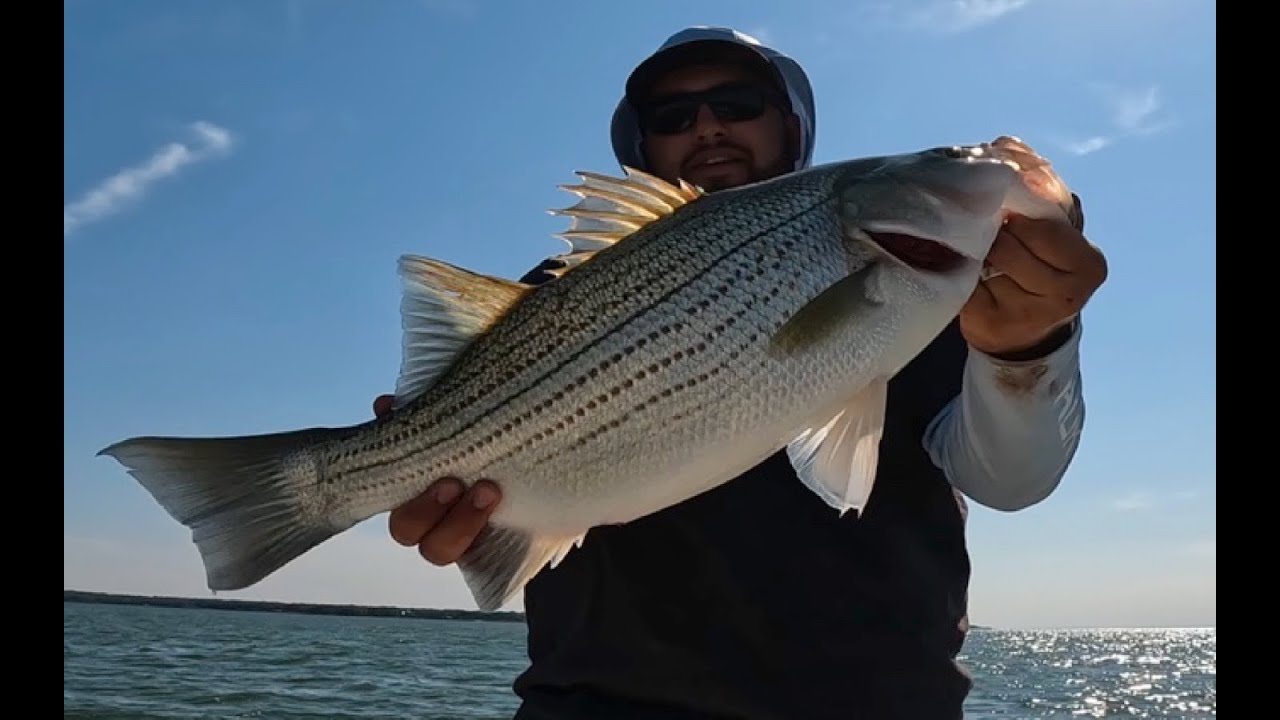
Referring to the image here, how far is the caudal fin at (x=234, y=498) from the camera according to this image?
2.52m

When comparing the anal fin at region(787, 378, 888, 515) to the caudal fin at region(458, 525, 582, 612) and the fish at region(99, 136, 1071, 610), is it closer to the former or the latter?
the fish at region(99, 136, 1071, 610)

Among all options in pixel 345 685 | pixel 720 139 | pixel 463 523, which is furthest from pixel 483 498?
pixel 345 685

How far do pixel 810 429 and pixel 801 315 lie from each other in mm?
294

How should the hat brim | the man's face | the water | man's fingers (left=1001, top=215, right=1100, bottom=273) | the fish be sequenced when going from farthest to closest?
1. the water
2. the hat brim
3. the man's face
4. the fish
5. man's fingers (left=1001, top=215, right=1100, bottom=273)

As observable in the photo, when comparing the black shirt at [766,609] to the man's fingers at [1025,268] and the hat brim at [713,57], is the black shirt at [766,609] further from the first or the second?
the hat brim at [713,57]

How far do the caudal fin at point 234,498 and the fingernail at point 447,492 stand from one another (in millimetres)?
319

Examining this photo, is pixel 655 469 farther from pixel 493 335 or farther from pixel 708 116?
pixel 708 116

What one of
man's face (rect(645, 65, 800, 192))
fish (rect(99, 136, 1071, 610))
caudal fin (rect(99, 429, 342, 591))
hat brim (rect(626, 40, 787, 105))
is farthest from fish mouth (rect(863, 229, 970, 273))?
hat brim (rect(626, 40, 787, 105))

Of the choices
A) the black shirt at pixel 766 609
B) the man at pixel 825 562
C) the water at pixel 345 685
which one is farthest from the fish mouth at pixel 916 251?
the water at pixel 345 685

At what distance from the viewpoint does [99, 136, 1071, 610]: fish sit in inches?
93.7

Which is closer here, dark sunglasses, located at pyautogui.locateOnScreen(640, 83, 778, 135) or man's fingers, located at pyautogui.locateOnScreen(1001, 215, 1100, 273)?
man's fingers, located at pyautogui.locateOnScreen(1001, 215, 1100, 273)

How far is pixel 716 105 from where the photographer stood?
402cm

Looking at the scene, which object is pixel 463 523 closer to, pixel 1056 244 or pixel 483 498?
pixel 483 498

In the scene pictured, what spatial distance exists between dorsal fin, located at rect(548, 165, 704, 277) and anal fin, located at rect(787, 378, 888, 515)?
75 centimetres
